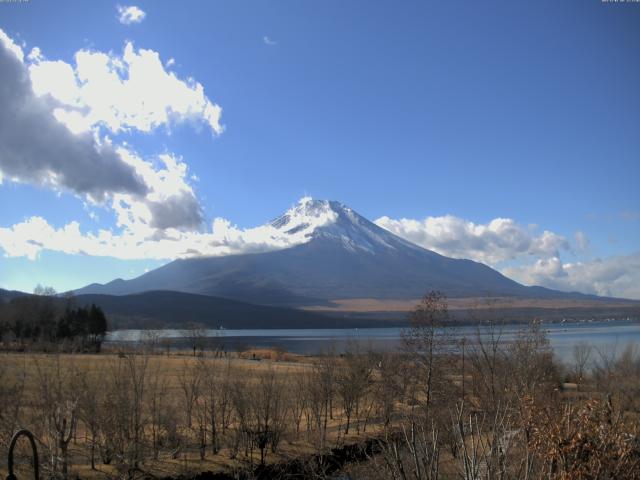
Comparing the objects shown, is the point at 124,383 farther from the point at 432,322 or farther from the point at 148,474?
the point at 432,322

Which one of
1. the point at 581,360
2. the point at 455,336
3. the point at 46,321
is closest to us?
the point at 455,336

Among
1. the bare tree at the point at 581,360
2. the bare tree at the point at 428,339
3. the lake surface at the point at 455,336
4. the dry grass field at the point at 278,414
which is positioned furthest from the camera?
the lake surface at the point at 455,336

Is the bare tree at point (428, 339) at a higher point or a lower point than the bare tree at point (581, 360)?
higher

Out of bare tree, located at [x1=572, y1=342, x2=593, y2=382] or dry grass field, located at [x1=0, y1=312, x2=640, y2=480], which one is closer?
dry grass field, located at [x1=0, y1=312, x2=640, y2=480]

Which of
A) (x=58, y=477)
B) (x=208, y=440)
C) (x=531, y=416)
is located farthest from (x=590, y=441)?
(x=208, y=440)

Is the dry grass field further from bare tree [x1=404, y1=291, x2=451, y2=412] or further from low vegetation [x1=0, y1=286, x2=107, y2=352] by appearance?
low vegetation [x1=0, y1=286, x2=107, y2=352]

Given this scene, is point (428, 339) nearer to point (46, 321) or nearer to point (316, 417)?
point (316, 417)

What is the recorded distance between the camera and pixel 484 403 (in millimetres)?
25938

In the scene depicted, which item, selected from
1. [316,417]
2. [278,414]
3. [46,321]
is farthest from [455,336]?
[46,321]

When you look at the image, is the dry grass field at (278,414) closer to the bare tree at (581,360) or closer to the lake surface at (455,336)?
the bare tree at (581,360)

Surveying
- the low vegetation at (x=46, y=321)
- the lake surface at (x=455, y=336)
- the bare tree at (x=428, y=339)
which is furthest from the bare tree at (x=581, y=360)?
the low vegetation at (x=46, y=321)

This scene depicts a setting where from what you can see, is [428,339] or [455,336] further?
[455,336]

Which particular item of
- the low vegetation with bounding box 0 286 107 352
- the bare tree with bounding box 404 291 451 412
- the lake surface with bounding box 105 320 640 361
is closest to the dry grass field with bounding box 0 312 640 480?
the bare tree with bounding box 404 291 451 412

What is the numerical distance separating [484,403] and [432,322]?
727 centimetres
